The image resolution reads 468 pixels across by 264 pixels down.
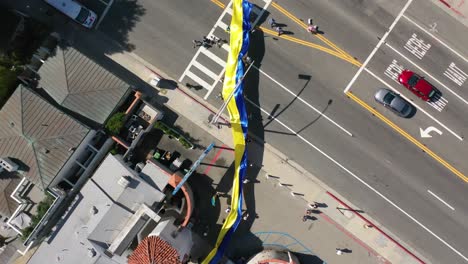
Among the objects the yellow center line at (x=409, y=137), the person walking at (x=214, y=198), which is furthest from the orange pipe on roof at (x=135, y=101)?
the yellow center line at (x=409, y=137)

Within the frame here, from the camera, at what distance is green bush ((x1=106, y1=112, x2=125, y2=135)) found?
122ft

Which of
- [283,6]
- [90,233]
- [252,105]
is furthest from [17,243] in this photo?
[283,6]

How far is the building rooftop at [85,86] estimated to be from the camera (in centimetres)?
3678

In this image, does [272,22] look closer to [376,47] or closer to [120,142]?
[376,47]

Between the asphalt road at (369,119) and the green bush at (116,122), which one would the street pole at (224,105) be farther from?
the green bush at (116,122)

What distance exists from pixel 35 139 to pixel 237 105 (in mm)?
17539

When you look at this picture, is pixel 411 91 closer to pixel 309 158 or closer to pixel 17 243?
pixel 309 158

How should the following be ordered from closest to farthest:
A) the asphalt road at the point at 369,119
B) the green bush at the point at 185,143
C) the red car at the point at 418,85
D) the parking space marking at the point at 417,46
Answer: the red car at the point at 418,85 < the parking space marking at the point at 417,46 < the asphalt road at the point at 369,119 < the green bush at the point at 185,143

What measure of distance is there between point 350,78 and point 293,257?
17.0 metres

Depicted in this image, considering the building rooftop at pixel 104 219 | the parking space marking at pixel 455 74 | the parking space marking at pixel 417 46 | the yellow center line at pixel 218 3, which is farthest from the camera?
the yellow center line at pixel 218 3

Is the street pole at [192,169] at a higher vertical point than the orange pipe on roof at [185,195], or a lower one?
higher

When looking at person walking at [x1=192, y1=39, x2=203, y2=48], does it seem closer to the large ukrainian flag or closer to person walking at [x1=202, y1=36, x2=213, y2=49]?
person walking at [x1=202, y1=36, x2=213, y2=49]

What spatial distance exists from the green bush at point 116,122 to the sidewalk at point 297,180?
4185 mm

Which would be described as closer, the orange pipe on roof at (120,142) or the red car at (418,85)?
the red car at (418,85)
